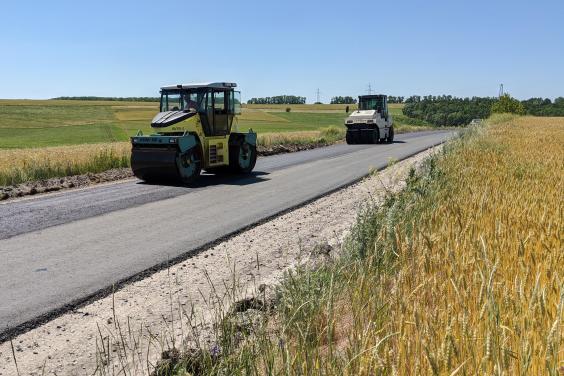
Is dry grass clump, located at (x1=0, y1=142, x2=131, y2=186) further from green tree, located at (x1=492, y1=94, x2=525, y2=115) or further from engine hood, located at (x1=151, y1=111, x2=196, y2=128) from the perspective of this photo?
green tree, located at (x1=492, y1=94, x2=525, y2=115)

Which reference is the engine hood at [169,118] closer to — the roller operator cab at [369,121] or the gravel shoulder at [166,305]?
the gravel shoulder at [166,305]

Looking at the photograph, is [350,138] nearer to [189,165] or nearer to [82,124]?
[189,165]

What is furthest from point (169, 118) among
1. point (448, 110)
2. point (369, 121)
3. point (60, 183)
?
point (448, 110)

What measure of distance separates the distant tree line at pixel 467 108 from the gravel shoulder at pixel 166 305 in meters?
89.1

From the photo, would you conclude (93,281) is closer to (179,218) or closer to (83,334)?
(83,334)

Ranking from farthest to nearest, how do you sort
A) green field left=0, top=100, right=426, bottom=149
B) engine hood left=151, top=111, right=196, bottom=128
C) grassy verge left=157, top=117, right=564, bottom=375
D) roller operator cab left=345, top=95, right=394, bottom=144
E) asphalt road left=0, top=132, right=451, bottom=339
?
1. green field left=0, top=100, right=426, bottom=149
2. roller operator cab left=345, top=95, right=394, bottom=144
3. engine hood left=151, top=111, right=196, bottom=128
4. asphalt road left=0, top=132, right=451, bottom=339
5. grassy verge left=157, top=117, right=564, bottom=375

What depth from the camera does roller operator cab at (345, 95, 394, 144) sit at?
29016 mm

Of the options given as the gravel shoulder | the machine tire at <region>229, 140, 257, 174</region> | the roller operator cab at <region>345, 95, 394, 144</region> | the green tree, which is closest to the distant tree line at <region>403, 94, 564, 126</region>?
the green tree

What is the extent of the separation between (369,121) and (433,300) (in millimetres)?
26529

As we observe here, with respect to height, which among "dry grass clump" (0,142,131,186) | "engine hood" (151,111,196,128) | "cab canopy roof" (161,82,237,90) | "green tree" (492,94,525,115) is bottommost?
"dry grass clump" (0,142,131,186)

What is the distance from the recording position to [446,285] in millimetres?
3162

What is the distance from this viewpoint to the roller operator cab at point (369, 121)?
95.2 ft

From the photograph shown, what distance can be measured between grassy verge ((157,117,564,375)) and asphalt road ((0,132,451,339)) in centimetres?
237

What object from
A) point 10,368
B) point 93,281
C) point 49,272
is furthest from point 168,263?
point 10,368
